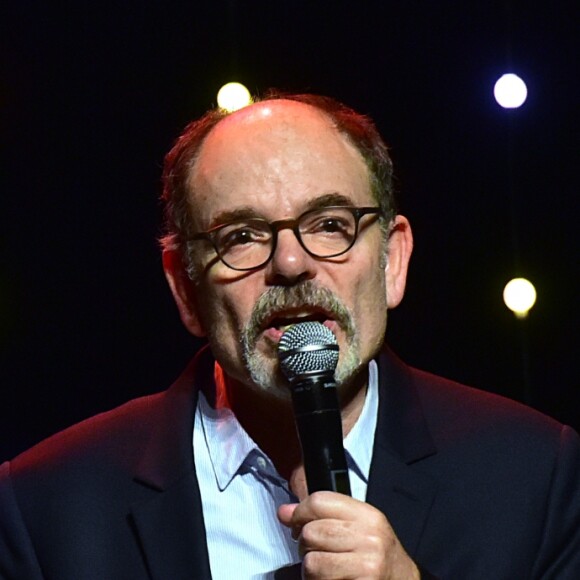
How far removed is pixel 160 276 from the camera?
3336 mm

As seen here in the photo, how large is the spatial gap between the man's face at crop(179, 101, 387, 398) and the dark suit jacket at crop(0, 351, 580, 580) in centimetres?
24

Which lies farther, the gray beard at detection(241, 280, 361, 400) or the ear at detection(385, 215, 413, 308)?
the ear at detection(385, 215, 413, 308)

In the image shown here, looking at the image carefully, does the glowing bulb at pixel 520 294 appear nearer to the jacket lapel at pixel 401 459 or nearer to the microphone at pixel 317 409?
the jacket lapel at pixel 401 459

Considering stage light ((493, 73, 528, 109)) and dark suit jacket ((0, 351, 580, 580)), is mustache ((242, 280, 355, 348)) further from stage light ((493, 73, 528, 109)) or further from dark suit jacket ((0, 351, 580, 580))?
stage light ((493, 73, 528, 109))

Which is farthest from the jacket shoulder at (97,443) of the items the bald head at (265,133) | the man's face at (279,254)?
the bald head at (265,133)

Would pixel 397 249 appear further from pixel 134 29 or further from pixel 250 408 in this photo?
pixel 134 29

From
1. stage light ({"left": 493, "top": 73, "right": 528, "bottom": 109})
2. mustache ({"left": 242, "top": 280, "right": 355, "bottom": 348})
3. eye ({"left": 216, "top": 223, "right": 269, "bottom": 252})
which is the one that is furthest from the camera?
stage light ({"left": 493, "top": 73, "right": 528, "bottom": 109})

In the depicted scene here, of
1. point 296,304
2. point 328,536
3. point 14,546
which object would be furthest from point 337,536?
point 14,546

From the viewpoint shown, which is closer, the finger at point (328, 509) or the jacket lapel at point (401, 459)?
the finger at point (328, 509)

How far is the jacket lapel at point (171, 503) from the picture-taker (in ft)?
7.69

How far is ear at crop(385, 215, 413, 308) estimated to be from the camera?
2508mm

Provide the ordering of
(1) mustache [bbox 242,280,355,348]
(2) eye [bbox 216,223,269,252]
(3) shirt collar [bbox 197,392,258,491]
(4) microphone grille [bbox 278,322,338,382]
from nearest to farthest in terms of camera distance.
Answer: (4) microphone grille [bbox 278,322,338,382], (1) mustache [bbox 242,280,355,348], (2) eye [bbox 216,223,269,252], (3) shirt collar [bbox 197,392,258,491]

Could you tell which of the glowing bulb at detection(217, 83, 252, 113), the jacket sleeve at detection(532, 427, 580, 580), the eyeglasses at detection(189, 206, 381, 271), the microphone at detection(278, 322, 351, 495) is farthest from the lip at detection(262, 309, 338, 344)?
the glowing bulb at detection(217, 83, 252, 113)

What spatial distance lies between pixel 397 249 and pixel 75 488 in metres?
0.80
